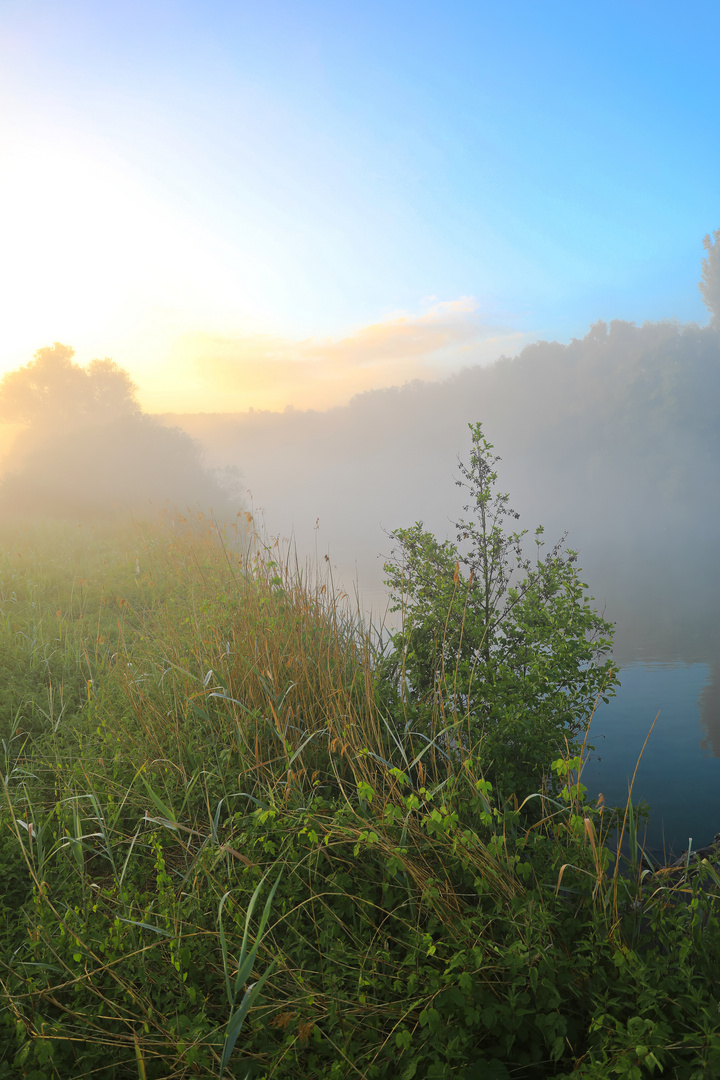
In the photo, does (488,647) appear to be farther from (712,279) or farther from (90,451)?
(712,279)

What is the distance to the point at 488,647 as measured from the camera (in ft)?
16.8

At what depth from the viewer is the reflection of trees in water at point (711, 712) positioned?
7656 millimetres

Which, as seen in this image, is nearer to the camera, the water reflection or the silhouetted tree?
the water reflection

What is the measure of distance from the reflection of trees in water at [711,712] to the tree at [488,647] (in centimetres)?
389

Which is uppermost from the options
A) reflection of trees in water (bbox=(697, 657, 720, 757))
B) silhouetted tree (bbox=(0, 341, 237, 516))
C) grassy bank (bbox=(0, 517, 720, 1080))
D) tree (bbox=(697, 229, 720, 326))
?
tree (bbox=(697, 229, 720, 326))

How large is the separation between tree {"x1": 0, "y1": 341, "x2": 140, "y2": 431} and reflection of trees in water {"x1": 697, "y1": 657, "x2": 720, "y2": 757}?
24.9 metres

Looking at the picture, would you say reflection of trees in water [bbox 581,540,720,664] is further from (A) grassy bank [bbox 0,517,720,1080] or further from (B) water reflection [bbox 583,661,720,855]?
(A) grassy bank [bbox 0,517,720,1080]

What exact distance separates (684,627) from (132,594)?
41.5 feet

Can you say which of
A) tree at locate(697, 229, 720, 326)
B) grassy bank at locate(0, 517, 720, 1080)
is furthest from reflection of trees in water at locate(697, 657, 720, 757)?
tree at locate(697, 229, 720, 326)

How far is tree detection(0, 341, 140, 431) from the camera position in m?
27.2

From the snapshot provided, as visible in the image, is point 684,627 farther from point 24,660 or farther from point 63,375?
point 63,375

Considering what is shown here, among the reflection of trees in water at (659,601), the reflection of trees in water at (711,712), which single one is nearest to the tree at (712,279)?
the reflection of trees in water at (659,601)

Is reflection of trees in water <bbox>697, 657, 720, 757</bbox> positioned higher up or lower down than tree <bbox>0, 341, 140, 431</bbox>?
lower down

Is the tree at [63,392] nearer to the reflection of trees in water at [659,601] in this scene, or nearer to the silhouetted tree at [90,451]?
the silhouetted tree at [90,451]
